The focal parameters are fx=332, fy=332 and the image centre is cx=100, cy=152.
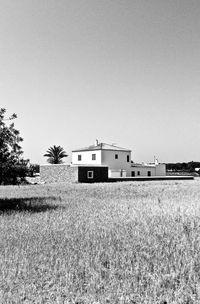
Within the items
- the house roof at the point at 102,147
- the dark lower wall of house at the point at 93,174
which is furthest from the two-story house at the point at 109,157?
the dark lower wall of house at the point at 93,174

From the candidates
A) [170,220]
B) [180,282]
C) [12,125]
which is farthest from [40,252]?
[12,125]

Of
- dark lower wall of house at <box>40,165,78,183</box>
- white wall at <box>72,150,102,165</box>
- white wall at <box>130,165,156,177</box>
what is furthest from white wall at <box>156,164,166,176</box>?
dark lower wall of house at <box>40,165,78,183</box>

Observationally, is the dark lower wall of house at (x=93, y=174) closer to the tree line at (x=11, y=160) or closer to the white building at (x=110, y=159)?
the white building at (x=110, y=159)

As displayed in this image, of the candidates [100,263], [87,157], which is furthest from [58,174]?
[100,263]

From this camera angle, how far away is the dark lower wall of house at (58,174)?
185 feet

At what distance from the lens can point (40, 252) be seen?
22.1ft

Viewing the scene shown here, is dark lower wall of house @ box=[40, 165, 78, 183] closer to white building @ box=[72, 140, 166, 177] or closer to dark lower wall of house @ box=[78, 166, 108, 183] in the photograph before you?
dark lower wall of house @ box=[78, 166, 108, 183]

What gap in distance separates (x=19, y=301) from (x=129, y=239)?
12.8 ft

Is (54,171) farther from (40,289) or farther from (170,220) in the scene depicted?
(40,289)

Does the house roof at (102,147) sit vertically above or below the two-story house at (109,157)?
above

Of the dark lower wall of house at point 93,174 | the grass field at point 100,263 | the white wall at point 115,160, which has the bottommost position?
the grass field at point 100,263

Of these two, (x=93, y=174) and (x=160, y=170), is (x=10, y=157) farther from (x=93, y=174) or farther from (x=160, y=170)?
(x=160, y=170)

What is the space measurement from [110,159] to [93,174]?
1463 centimetres

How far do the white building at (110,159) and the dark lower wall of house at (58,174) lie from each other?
10.6 metres
